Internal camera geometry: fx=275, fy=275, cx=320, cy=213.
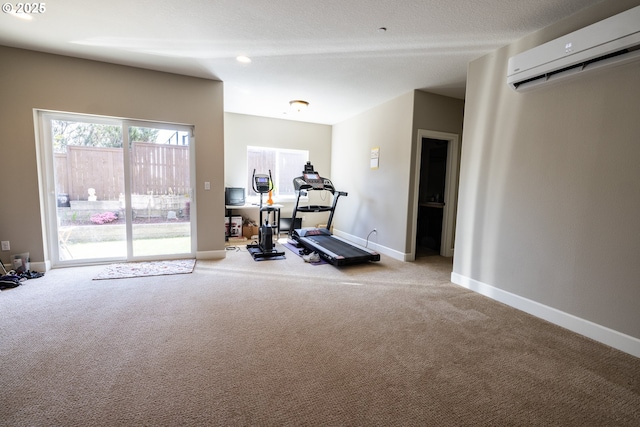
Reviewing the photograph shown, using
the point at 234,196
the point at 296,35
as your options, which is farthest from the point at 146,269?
the point at 296,35

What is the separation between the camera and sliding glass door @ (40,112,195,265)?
12.1ft

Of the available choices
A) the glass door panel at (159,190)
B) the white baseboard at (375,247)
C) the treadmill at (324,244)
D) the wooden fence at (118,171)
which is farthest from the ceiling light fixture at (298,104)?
the white baseboard at (375,247)

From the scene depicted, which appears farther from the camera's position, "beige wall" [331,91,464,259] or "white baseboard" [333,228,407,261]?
"white baseboard" [333,228,407,261]

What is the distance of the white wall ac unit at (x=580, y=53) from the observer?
1.92m

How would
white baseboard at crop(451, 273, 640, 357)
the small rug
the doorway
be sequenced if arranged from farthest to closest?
the doorway
the small rug
white baseboard at crop(451, 273, 640, 357)

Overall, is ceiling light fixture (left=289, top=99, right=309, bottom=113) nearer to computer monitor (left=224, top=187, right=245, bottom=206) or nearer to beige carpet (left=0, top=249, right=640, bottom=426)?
computer monitor (left=224, top=187, right=245, bottom=206)

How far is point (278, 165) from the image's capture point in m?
6.51

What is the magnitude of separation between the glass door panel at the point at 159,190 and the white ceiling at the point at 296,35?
957 mm

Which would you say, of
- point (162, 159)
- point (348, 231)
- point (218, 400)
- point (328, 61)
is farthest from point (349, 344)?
point (348, 231)

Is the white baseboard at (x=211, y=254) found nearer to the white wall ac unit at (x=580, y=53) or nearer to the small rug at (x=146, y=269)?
the small rug at (x=146, y=269)

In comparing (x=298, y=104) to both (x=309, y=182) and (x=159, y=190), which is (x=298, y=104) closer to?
(x=309, y=182)

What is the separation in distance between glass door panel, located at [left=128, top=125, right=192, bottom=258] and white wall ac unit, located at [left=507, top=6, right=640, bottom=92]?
4.19 metres

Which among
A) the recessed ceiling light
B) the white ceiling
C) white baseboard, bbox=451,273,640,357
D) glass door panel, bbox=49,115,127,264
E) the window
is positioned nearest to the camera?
white baseboard, bbox=451,273,640,357

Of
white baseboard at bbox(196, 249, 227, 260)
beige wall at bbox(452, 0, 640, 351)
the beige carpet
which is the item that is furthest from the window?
beige wall at bbox(452, 0, 640, 351)
